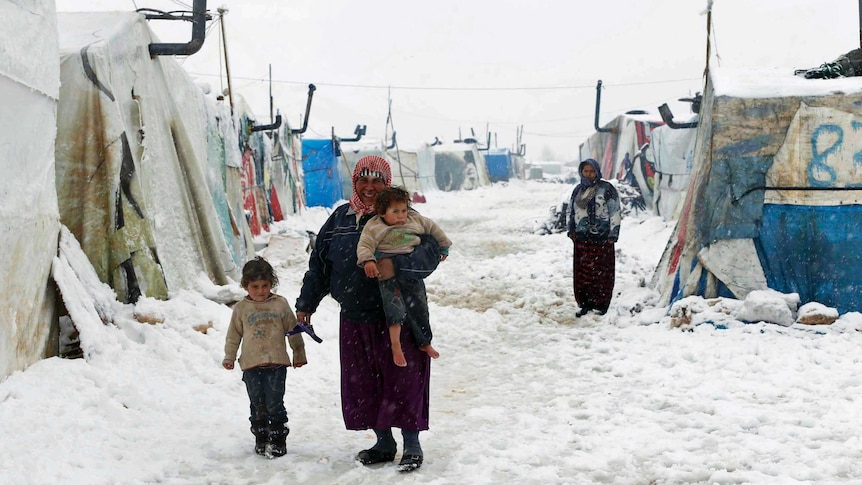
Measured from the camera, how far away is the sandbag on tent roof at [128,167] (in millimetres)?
5027

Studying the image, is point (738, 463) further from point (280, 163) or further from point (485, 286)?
point (280, 163)

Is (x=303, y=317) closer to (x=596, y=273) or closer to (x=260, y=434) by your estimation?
(x=260, y=434)

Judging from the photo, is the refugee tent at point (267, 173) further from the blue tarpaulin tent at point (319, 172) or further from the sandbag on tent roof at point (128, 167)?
the sandbag on tent roof at point (128, 167)

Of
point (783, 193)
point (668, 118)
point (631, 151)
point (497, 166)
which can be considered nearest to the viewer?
point (783, 193)

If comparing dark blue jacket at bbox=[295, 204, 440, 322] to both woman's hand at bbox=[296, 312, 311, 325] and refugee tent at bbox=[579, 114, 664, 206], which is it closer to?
woman's hand at bbox=[296, 312, 311, 325]

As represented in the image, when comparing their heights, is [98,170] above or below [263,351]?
above

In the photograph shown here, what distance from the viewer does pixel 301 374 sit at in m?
5.27

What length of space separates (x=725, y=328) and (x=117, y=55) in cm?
537

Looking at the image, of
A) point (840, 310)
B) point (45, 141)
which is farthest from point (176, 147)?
point (840, 310)

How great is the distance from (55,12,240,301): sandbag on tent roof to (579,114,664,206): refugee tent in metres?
11.4

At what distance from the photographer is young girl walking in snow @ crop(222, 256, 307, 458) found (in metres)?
3.55

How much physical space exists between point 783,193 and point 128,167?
5.35 m

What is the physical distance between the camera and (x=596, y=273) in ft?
23.7

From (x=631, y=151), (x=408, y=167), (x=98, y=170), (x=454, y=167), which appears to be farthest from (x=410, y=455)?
(x=454, y=167)
